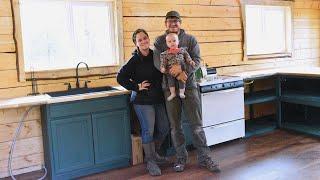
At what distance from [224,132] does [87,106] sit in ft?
5.91

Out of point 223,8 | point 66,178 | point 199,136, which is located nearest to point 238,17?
point 223,8

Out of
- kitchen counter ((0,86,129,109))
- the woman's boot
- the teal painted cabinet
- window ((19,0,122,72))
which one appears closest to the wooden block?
the teal painted cabinet

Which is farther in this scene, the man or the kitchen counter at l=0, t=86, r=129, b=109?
the man

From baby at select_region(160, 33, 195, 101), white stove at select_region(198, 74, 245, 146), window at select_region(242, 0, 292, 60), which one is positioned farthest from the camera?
A: window at select_region(242, 0, 292, 60)

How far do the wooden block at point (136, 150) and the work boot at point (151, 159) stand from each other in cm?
23

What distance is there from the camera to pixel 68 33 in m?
3.93

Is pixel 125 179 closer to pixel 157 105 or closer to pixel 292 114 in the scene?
pixel 157 105

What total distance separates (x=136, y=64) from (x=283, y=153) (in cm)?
200

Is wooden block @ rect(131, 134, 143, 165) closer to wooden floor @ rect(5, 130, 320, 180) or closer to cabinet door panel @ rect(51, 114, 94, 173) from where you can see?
wooden floor @ rect(5, 130, 320, 180)

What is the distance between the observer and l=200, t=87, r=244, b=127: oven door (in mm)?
4086

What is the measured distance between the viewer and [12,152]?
3.57 metres

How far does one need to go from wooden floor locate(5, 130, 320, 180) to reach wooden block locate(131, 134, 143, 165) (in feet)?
0.28

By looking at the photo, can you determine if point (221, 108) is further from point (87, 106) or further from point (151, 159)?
point (87, 106)

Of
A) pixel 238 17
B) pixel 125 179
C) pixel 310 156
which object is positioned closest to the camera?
pixel 125 179
